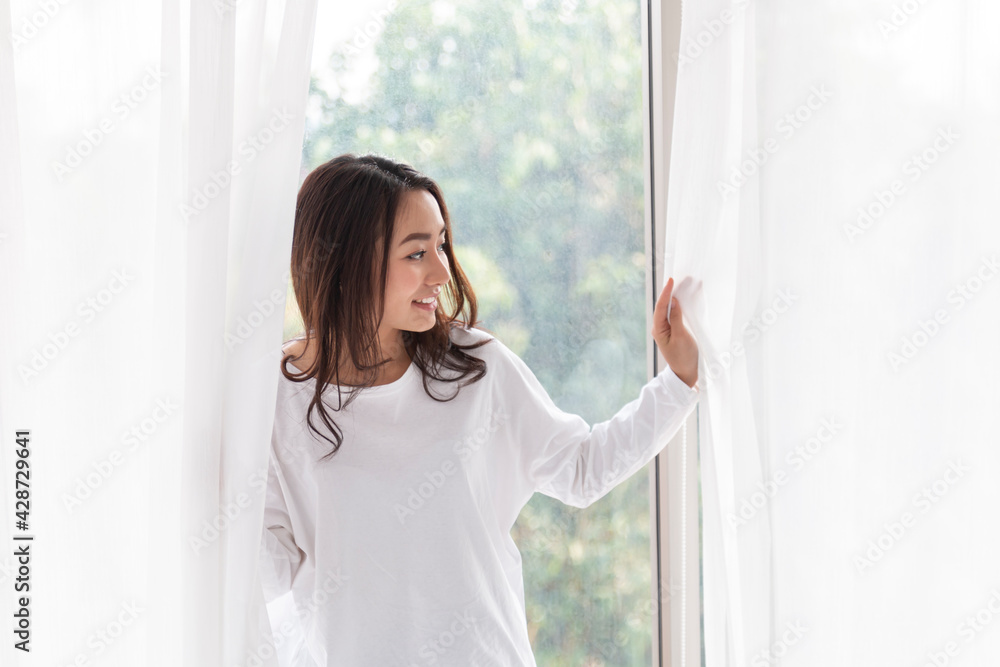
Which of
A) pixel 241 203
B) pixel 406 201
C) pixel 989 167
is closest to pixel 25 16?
pixel 241 203

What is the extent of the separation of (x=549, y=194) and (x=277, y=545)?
641 mm

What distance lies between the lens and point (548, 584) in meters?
1.28

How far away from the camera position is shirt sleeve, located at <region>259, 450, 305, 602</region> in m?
1.02

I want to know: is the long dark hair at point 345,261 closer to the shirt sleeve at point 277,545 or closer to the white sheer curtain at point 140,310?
the shirt sleeve at point 277,545

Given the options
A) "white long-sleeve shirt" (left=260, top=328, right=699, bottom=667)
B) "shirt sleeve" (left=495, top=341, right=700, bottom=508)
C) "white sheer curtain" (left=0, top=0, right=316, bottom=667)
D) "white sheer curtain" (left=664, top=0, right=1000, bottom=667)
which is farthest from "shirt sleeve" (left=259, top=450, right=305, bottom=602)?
"white sheer curtain" (left=664, top=0, right=1000, bottom=667)

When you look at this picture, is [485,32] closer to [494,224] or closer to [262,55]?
[494,224]

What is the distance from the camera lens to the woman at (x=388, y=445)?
1.02 meters

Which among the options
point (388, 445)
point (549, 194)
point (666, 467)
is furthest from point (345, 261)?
point (666, 467)

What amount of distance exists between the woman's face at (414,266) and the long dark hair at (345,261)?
1cm

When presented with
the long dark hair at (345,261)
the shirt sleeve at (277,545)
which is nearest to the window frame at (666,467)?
the long dark hair at (345,261)

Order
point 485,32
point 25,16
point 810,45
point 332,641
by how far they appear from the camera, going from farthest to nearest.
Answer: point 485,32 < point 332,641 < point 810,45 < point 25,16

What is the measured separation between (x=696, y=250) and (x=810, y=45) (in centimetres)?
26

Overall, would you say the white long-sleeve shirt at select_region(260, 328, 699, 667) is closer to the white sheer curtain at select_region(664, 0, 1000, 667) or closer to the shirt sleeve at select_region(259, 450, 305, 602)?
the shirt sleeve at select_region(259, 450, 305, 602)

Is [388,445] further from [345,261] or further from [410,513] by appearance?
[345,261]
